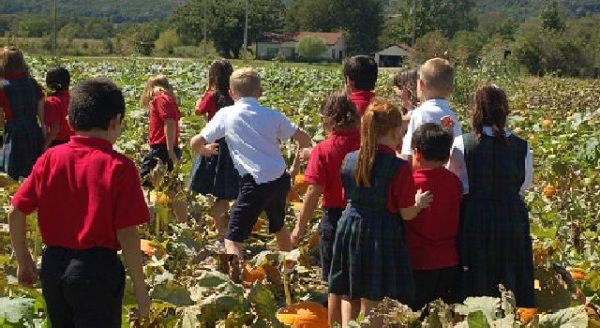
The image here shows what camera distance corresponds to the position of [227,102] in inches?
250

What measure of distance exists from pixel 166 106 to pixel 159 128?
0.97 ft

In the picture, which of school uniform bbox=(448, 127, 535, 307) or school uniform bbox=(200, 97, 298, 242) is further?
school uniform bbox=(200, 97, 298, 242)

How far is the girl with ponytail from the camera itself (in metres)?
3.82

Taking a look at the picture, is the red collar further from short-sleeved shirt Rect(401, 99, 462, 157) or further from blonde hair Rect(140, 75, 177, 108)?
blonde hair Rect(140, 75, 177, 108)

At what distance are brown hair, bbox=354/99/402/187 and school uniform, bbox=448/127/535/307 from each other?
407mm

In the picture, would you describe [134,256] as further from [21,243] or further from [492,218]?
[492,218]

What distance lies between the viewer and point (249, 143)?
17.1 ft

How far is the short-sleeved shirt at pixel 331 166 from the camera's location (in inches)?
174

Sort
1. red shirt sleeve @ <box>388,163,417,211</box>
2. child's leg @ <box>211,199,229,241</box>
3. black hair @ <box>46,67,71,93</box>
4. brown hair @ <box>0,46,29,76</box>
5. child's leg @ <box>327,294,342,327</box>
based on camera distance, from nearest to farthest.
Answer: red shirt sleeve @ <box>388,163,417,211</box> → child's leg @ <box>327,294,342,327</box> → child's leg @ <box>211,199,229,241</box> → brown hair @ <box>0,46,29,76</box> → black hair @ <box>46,67,71,93</box>

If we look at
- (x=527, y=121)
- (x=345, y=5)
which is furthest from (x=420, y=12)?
(x=527, y=121)

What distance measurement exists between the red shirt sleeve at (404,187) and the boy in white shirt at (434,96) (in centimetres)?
54

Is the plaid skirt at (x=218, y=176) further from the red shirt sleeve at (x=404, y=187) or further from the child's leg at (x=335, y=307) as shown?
the red shirt sleeve at (x=404, y=187)

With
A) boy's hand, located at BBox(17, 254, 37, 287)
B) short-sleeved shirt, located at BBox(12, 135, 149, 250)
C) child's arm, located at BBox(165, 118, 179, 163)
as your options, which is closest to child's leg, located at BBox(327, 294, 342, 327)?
short-sleeved shirt, located at BBox(12, 135, 149, 250)

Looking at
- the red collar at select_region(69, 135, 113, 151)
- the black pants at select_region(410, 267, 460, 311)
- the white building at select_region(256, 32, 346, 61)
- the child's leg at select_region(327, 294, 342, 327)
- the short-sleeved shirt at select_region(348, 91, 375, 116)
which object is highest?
the red collar at select_region(69, 135, 113, 151)
